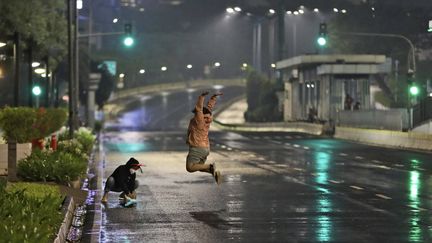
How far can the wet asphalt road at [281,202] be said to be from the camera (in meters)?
11.8

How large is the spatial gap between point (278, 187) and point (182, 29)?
16482 centimetres

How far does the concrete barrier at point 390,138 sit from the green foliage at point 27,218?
27.3 m

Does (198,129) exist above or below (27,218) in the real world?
above

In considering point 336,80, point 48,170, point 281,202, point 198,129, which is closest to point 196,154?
point 198,129

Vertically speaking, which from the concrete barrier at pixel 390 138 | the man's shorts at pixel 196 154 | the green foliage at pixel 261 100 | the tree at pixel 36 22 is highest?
the tree at pixel 36 22

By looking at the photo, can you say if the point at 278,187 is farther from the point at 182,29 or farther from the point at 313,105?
the point at 182,29

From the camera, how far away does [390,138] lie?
40.6m

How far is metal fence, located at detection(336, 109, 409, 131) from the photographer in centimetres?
4231

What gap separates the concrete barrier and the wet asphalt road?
5889 millimetres

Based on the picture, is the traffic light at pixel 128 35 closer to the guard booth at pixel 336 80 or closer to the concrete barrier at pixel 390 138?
the concrete barrier at pixel 390 138

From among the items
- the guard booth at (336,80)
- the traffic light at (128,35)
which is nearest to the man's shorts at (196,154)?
the traffic light at (128,35)

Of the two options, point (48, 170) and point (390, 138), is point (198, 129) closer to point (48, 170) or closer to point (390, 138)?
point (48, 170)

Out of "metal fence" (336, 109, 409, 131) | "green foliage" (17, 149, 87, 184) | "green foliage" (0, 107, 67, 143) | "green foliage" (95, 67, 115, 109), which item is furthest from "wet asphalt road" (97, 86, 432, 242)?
"green foliage" (95, 67, 115, 109)

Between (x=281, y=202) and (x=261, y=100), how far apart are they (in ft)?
274
